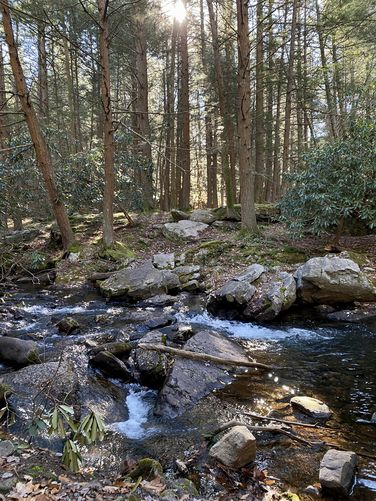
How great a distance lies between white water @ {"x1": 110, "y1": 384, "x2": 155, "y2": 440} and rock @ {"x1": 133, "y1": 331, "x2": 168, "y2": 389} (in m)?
0.13

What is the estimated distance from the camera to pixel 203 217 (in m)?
14.9

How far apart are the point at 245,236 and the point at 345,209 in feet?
10.9

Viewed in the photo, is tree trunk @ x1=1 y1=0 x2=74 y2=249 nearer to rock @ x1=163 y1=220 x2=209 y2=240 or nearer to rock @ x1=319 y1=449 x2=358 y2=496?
rock @ x1=163 y1=220 x2=209 y2=240

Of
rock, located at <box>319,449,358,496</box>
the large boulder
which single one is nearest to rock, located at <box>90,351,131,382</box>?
rock, located at <box>319,449,358,496</box>

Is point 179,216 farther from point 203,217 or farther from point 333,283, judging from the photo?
point 333,283

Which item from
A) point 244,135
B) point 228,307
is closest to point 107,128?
point 244,135

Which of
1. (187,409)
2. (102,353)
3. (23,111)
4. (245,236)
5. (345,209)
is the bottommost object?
(187,409)

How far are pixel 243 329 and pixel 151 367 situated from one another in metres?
2.66

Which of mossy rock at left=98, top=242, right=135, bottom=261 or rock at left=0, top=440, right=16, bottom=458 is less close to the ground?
mossy rock at left=98, top=242, right=135, bottom=261

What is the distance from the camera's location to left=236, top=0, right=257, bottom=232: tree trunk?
1075 cm

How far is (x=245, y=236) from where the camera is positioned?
470 inches

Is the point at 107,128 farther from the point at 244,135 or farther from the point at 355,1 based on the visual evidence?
the point at 355,1

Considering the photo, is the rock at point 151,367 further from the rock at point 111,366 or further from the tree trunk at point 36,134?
the tree trunk at point 36,134

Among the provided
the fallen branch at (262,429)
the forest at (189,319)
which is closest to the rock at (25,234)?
the forest at (189,319)
